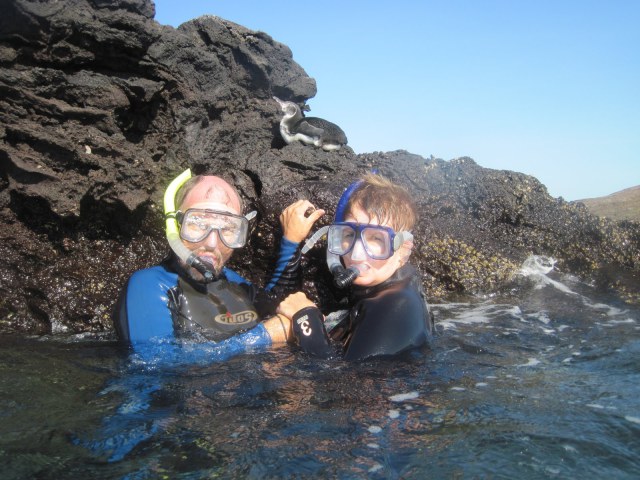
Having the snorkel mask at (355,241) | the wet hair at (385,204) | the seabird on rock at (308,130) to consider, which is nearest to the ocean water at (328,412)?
the snorkel mask at (355,241)

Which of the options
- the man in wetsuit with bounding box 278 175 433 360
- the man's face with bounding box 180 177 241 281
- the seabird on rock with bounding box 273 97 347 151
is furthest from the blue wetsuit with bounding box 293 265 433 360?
the seabird on rock with bounding box 273 97 347 151

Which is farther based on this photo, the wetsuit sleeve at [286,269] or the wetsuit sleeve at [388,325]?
the wetsuit sleeve at [286,269]

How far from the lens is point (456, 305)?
5.15 metres

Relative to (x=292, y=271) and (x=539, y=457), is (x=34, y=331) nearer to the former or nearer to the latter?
(x=292, y=271)

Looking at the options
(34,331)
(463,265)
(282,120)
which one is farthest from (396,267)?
(34,331)

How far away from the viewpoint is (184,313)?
3717 millimetres

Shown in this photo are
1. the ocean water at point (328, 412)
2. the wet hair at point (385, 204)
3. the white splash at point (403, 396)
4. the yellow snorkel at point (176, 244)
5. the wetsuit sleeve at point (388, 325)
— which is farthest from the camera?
the wet hair at point (385, 204)

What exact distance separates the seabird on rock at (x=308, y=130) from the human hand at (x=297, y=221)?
151cm

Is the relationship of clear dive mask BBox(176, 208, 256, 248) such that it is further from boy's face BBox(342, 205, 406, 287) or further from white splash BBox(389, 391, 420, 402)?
white splash BBox(389, 391, 420, 402)

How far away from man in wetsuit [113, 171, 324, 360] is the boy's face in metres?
0.68

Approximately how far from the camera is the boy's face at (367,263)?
12.8 feet

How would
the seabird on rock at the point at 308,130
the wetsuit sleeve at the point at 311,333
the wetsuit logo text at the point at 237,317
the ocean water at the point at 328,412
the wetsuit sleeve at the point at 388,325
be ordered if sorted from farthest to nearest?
the seabird on rock at the point at 308,130 → the wetsuit logo text at the point at 237,317 → the wetsuit sleeve at the point at 311,333 → the wetsuit sleeve at the point at 388,325 → the ocean water at the point at 328,412

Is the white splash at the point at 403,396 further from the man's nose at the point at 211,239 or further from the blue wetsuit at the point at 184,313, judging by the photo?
the man's nose at the point at 211,239

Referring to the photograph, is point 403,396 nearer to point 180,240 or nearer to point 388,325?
point 388,325
